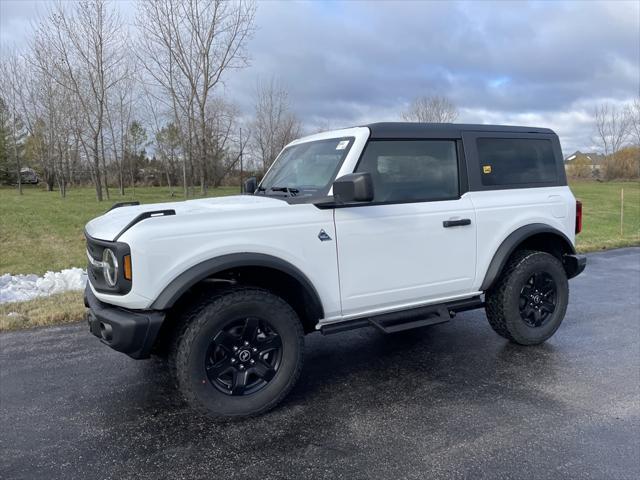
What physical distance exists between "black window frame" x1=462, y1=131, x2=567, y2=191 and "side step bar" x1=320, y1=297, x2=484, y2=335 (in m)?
1.02

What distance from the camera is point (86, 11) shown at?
17.5m

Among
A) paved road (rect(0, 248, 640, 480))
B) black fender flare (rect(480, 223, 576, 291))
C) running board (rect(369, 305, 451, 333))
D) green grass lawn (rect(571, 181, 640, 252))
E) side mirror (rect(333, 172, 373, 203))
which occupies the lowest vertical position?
paved road (rect(0, 248, 640, 480))

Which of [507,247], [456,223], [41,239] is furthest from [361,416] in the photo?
[41,239]

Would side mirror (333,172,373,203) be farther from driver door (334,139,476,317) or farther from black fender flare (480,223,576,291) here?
black fender flare (480,223,576,291)

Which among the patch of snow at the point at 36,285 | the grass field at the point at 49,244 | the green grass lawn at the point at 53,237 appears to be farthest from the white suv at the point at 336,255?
the green grass lawn at the point at 53,237

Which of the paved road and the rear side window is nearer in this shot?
the paved road

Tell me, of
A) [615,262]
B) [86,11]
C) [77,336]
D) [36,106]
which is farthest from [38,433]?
[36,106]

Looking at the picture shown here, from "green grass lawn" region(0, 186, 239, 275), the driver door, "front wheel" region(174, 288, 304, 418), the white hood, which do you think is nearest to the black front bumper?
"front wheel" region(174, 288, 304, 418)

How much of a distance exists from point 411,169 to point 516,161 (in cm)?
122

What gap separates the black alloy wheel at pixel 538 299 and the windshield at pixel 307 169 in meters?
2.16

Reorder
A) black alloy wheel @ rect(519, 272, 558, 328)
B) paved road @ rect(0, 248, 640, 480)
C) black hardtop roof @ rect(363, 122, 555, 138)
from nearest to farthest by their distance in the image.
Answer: paved road @ rect(0, 248, 640, 480), black hardtop roof @ rect(363, 122, 555, 138), black alloy wheel @ rect(519, 272, 558, 328)

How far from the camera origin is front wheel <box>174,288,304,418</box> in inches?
119

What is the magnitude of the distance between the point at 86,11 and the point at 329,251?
1867cm

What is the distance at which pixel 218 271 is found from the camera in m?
3.02
